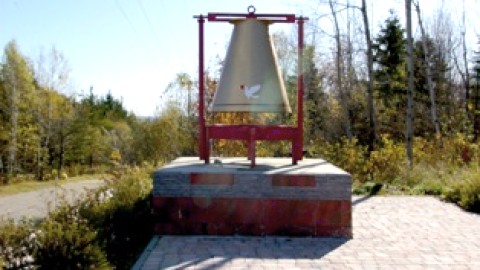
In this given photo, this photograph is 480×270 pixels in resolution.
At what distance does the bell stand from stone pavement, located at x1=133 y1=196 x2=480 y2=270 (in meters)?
2.15

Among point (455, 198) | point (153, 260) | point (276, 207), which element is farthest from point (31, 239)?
point (455, 198)

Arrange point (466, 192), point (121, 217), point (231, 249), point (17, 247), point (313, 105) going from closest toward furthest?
point (17, 247), point (231, 249), point (121, 217), point (466, 192), point (313, 105)

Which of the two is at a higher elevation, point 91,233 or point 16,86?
point 16,86

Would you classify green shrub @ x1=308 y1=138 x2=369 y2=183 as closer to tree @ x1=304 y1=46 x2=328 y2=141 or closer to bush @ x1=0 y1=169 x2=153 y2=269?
bush @ x1=0 y1=169 x2=153 y2=269

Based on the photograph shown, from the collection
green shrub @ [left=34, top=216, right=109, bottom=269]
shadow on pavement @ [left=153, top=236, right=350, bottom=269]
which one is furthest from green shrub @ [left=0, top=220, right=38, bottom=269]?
shadow on pavement @ [left=153, top=236, right=350, bottom=269]

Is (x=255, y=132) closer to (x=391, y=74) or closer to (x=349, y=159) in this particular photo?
(x=349, y=159)

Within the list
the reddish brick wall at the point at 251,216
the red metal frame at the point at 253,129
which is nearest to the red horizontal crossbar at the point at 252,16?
the red metal frame at the point at 253,129

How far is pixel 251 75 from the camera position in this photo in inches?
313

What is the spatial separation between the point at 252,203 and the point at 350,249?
143 cm

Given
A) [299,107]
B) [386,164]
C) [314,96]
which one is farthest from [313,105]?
[299,107]

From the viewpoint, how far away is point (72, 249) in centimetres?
457

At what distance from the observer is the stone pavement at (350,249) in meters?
5.34

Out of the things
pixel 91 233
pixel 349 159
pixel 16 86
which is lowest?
pixel 91 233

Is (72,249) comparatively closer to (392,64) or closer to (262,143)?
(262,143)
